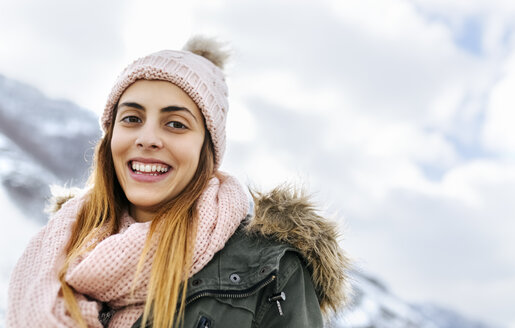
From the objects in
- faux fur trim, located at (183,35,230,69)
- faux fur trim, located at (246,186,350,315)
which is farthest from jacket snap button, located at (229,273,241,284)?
faux fur trim, located at (183,35,230,69)

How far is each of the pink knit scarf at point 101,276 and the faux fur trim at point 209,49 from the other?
954mm

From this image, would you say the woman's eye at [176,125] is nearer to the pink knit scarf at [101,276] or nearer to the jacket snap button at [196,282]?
the pink knit scarf at [101,276]

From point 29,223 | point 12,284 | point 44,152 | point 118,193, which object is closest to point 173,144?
point 118,193

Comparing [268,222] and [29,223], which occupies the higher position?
[29,223]

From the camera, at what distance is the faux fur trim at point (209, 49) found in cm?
282

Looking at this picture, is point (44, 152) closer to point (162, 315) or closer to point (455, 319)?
point (162, 315)

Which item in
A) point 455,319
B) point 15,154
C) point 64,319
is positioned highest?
point 455,319

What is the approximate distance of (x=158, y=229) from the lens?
2.15 metres

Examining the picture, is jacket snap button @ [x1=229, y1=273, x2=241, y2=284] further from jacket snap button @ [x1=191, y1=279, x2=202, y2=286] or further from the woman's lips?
the woman's lips

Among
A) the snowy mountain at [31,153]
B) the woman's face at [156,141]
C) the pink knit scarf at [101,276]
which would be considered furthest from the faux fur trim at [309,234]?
the snowy mountain at [31,153]

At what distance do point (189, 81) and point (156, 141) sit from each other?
0.33 metres

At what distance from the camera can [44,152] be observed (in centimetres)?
388

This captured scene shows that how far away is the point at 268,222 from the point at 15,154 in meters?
2.33

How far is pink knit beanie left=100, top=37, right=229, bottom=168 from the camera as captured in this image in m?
2.29
